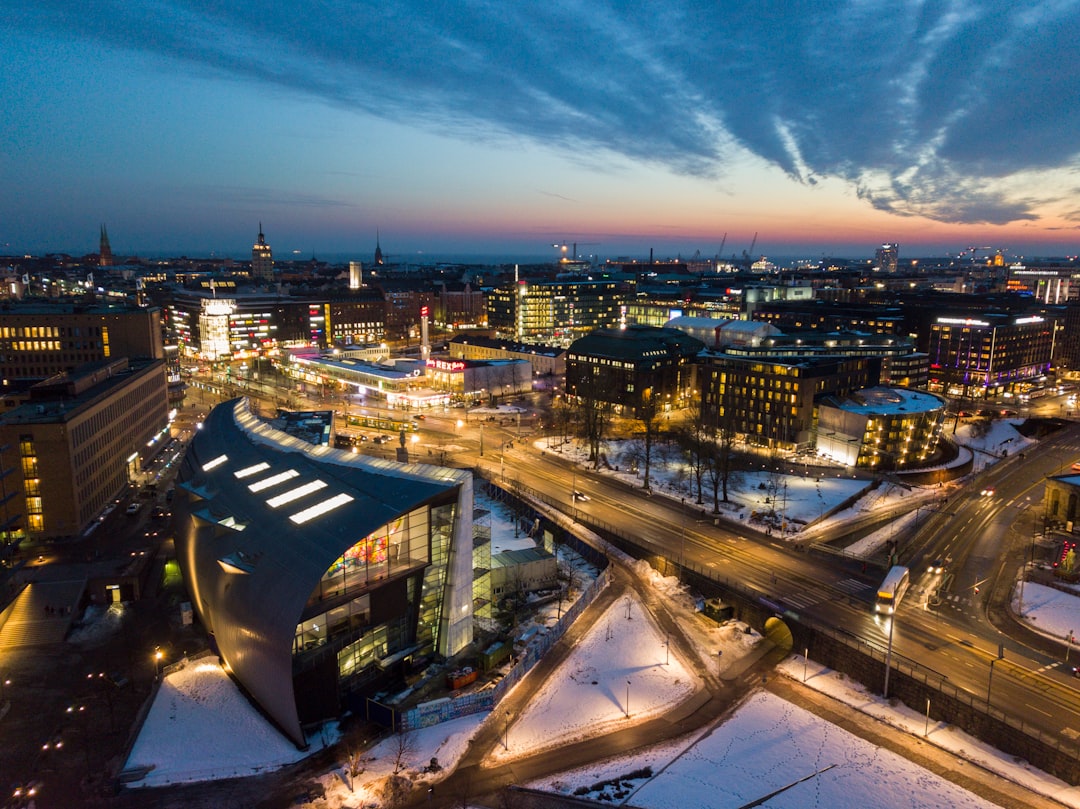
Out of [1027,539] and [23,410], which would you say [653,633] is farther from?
[23,410]

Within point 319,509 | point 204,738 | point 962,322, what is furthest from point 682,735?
point 962,322

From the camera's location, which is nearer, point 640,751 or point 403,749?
point 403,749

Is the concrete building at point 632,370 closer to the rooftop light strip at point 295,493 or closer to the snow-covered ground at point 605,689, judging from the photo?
the snow-covered ground at point 605,689

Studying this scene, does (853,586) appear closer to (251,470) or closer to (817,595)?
(817,595)

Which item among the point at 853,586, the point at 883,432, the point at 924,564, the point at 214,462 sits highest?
the point at 214,462

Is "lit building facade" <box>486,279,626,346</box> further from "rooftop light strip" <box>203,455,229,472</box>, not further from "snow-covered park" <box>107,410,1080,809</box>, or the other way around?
"snow-covered park" <box>107,410,1080,809</box>

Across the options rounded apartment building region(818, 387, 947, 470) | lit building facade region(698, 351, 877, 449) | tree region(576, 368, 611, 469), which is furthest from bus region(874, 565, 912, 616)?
lit building facade region(698, 351, 877, 449)

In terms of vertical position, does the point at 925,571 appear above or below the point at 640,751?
above

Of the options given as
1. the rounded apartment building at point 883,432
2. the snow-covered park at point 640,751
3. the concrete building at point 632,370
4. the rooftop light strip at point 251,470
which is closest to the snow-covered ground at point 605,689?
the snow-covered park at point 640,751
